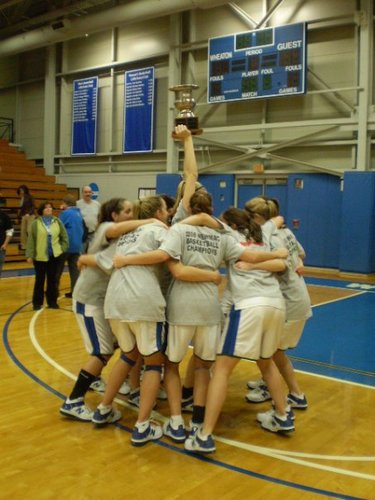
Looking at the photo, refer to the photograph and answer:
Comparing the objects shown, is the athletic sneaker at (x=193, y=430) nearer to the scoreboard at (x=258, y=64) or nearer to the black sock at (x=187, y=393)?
the black sock at (x=187, y=393)

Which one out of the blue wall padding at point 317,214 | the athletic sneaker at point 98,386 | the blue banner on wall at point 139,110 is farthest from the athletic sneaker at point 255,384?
the blue banner on wall at point 139,110

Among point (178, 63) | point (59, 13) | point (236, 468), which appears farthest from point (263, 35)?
point (236, 468)

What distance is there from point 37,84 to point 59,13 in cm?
381

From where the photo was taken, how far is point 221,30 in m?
16.2

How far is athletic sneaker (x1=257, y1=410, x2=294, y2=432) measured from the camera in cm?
396

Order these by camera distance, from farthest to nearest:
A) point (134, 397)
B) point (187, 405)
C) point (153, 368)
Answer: point (134, 397)
point (187, 405)
point (153, 368)

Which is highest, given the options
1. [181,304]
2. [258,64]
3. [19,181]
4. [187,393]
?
[258,64]

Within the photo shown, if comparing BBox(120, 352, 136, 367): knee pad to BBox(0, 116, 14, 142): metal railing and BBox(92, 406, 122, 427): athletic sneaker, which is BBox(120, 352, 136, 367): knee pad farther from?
BBox(0, 116, 14, 142): metal railing

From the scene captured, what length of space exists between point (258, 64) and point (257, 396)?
38.6 ft

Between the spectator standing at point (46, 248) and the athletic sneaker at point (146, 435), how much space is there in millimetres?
5044

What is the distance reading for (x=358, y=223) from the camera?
13.4 metres

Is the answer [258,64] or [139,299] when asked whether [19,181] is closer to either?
[258,64]

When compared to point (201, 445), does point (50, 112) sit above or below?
above

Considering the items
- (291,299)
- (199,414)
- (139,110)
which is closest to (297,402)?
(291,299)
